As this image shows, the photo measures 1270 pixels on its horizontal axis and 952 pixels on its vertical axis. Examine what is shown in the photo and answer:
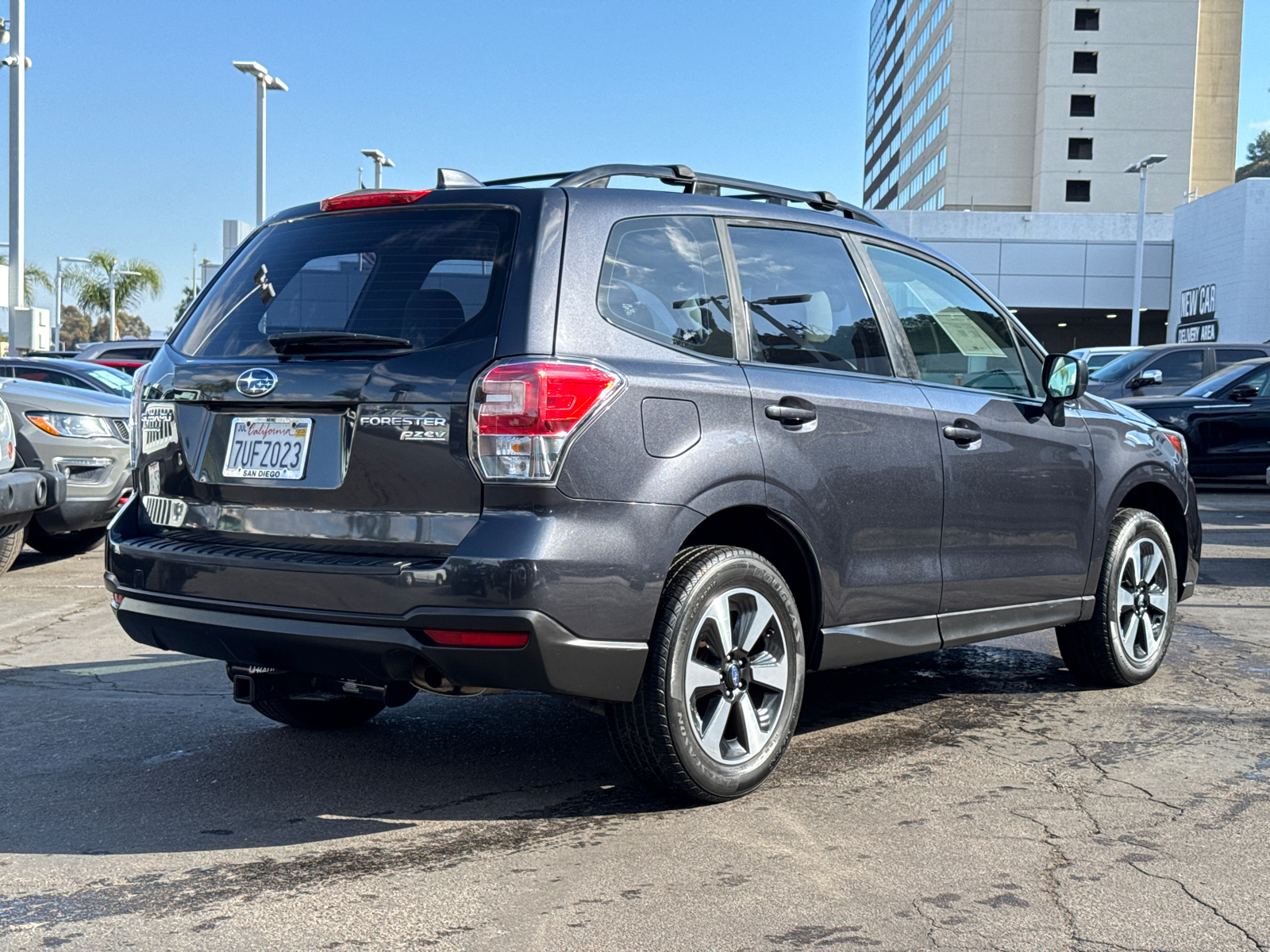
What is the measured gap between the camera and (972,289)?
17.4 ft

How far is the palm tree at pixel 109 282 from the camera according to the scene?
7212 centimetres

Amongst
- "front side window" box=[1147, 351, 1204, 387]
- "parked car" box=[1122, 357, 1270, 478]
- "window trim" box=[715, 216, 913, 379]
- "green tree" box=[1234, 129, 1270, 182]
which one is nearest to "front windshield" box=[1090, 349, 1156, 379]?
"front side window" box=[1147, 351, 1204, 387]

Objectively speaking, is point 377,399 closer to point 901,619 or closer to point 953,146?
point 901,619

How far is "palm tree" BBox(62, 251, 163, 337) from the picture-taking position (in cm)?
7212

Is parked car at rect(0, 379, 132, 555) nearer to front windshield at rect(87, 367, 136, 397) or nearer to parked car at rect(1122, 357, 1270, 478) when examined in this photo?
front windshield at rect(87, 367, 136, 397)

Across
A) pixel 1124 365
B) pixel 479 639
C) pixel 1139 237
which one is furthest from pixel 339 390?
pixel 1139 237

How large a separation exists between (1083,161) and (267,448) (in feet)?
232

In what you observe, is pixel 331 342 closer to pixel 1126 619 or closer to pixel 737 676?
pixel 737 676

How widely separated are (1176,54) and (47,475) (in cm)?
7000

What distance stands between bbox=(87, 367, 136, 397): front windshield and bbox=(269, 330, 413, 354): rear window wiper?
9.90 m

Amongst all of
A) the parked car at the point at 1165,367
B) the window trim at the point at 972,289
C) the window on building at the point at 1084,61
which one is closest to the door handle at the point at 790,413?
the window trim at the point at 972,289

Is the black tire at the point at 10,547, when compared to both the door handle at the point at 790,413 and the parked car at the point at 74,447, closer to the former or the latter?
the parked car at the point at 74,447

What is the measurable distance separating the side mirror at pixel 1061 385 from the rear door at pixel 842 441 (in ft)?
2.91

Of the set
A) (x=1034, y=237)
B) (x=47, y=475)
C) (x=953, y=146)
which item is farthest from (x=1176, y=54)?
(x=47, y=475)
